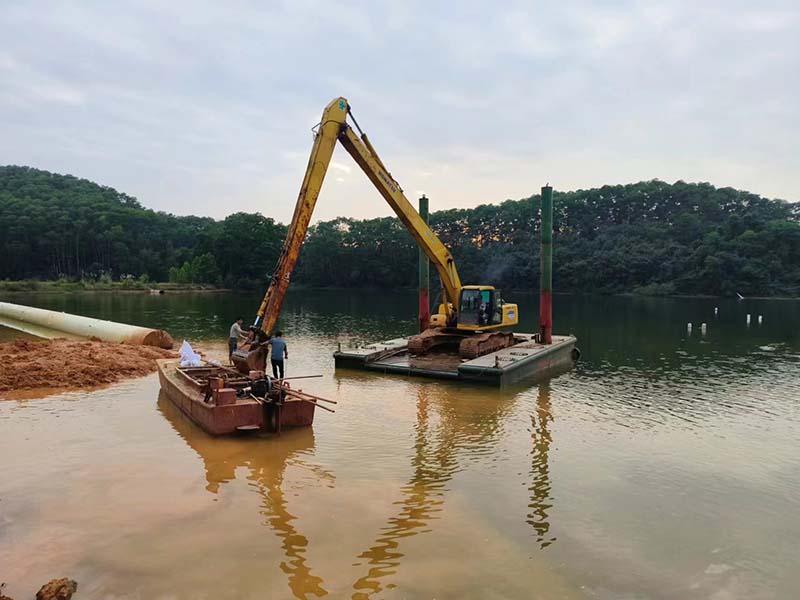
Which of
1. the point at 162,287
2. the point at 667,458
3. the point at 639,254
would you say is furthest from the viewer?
the point at 639,254

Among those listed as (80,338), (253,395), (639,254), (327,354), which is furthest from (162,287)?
(253,395)

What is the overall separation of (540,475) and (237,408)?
594 cm

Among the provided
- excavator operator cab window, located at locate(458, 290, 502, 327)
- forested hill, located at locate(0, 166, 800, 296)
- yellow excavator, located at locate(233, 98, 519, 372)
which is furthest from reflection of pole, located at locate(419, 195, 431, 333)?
forested hill, located at locate(0, 166, 800, 296)

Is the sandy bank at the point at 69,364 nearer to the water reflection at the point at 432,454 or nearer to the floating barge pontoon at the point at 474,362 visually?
the floating barge pontoon at the point at 474,362

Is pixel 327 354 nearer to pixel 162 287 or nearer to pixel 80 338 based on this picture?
pixel 80 338

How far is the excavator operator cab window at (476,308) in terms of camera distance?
70.5 feet

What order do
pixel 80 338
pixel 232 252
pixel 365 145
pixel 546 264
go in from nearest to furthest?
1. pixel 365 145
2. pixel 546 264
3. pixel 80 338
4. pixel 232 252

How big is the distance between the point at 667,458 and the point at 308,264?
327ft

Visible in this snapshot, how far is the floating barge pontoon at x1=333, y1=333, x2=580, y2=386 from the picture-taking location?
58.5 feet

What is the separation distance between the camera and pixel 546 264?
22828mm

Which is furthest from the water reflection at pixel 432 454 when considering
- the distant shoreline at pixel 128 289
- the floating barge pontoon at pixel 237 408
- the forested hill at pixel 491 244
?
the distant shoreline at pixel 128 289

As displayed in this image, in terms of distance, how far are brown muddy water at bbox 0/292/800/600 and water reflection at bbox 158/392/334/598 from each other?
0.03 m

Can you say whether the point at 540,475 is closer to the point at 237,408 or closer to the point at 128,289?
the point at 237,408

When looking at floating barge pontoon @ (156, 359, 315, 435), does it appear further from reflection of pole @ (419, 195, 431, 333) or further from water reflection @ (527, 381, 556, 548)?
reflection of pole @ (419, 195, 431, 333)
